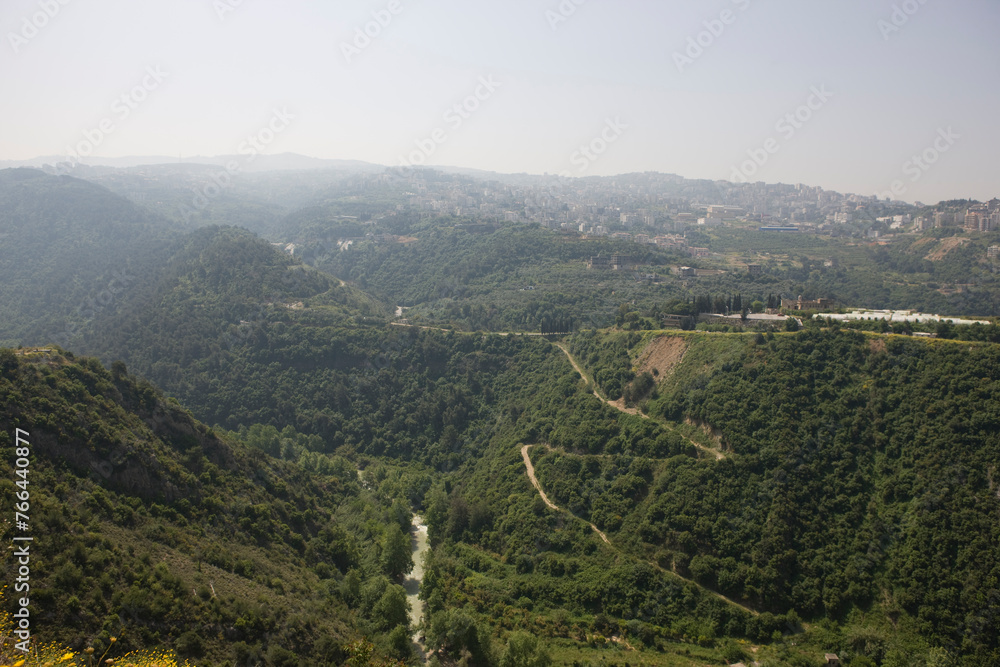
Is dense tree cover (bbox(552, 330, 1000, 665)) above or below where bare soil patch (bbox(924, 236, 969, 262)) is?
below

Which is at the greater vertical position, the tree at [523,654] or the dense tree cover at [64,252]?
the dense tree cover at [64,252]

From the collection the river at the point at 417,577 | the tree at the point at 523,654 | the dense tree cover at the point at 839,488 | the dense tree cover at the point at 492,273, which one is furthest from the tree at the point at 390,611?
the dense tree cover at the point at 492,273

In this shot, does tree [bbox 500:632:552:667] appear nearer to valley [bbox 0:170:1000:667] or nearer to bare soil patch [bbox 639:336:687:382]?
valley [bbox 0:170:1000:667]

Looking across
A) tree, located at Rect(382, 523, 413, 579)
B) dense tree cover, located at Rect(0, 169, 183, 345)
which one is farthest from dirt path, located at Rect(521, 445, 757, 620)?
dense tree cover, located at Rect(0, 169, 183, 345)

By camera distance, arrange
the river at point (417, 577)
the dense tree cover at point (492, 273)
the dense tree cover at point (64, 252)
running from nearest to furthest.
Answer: the river at point (417, 577) < the dense tree cover at point (492, 273) < the dense tree cover at point (64, 252)

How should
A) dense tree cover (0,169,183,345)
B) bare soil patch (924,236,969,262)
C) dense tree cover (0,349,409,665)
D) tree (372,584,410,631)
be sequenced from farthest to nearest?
bare soil patch (924,236,969,262)
dense tree cover (0,169,183,345)
tree (372,584,410,631)
dense tree cover (0,349,409,665)

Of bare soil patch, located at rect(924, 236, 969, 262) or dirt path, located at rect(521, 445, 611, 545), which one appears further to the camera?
bare soil patch, located at rect(924, 236, 969, 262)

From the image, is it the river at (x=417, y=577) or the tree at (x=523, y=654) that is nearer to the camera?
the tree at (x=523, y=654)

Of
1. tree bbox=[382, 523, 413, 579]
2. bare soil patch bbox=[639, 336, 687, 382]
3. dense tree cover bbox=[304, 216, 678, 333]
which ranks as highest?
dense tree cover bbox=[304, 216, 678, 333]

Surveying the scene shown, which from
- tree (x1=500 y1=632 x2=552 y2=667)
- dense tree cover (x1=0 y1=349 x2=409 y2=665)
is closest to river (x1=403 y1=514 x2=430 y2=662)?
dense tree cover (x1=0 y1=349 x2=409 y2=665)

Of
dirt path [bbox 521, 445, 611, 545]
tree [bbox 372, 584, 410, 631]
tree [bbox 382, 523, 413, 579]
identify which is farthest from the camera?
dirt path [bbox 521, 445, 611, 545]

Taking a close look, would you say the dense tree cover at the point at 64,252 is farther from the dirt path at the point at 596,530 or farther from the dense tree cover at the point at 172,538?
the dirt path at the point at 596,530
